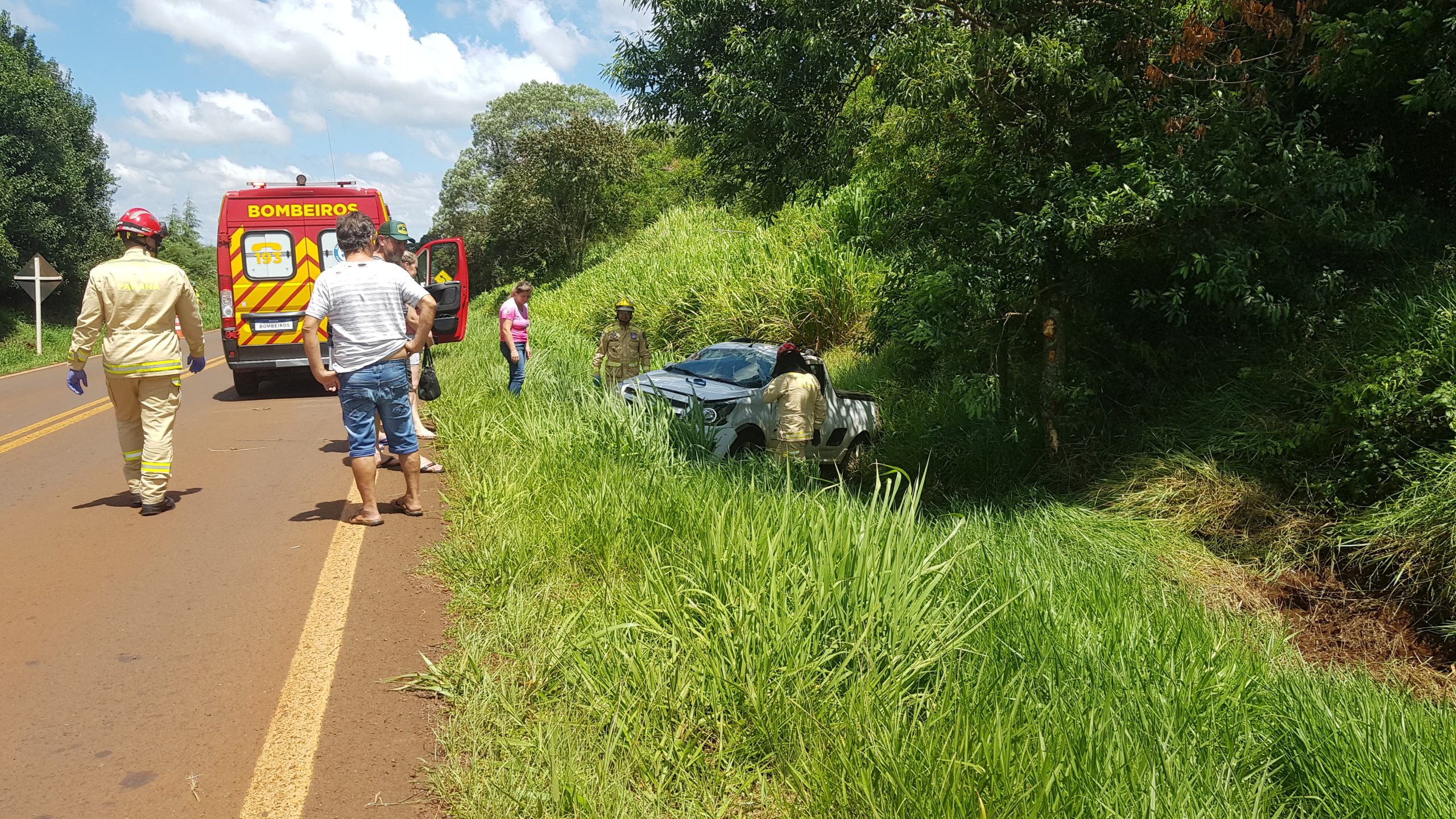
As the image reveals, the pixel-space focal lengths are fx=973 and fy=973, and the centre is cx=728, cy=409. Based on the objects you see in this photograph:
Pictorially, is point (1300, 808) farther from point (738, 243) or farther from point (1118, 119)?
point (738, 243)

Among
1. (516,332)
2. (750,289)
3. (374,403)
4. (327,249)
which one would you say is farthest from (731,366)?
(750,289)

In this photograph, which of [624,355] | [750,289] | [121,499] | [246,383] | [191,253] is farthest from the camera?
[191,253]

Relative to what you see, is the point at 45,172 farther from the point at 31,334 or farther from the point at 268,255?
the point at 268,255

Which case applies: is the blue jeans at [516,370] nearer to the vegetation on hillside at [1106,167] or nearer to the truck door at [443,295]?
the truck door at [443,295]

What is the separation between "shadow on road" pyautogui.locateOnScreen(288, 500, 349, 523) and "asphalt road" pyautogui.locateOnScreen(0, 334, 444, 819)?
0.02m

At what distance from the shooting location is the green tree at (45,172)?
34.5 m

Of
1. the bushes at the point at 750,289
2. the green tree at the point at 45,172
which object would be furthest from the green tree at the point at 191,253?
the bushes at the point at 750,289

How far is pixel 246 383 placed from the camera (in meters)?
14.3

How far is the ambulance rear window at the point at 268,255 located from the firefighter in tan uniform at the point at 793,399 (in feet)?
27.5

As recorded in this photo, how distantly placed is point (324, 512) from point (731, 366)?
5.54 meters

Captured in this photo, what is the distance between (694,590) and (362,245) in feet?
11.5

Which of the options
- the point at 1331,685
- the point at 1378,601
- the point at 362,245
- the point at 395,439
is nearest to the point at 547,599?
the point at 395,439

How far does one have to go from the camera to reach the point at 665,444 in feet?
23.1

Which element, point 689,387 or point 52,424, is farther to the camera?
point 52,424
